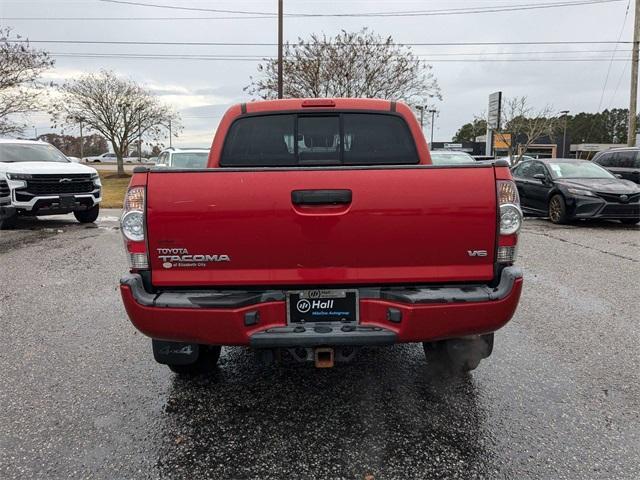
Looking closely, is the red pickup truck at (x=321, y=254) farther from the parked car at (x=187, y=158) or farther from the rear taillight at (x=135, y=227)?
the parked car at (x=187, y=158)

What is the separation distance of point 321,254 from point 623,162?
14.7 meters

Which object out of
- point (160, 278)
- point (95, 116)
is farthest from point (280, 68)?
point (160, 278)

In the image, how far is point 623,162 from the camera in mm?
14562

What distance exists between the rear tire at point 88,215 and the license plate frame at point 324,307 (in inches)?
418

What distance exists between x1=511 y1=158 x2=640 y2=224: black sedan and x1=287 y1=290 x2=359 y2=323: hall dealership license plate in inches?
393

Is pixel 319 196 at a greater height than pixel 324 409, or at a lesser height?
greater

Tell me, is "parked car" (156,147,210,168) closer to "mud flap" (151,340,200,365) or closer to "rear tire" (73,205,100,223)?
"rear tire" (73,205,100,223)

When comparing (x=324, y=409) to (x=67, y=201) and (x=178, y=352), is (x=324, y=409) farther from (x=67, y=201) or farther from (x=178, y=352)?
(x=67, y=201)

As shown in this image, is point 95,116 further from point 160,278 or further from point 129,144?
point 160,278

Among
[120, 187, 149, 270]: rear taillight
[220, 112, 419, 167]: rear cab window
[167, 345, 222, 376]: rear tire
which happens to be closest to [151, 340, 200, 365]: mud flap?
[167, 345, 222, 376]: rear tire

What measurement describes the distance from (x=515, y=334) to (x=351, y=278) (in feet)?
8.00

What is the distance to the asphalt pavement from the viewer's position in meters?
2.63

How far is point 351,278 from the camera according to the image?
2.75 metres

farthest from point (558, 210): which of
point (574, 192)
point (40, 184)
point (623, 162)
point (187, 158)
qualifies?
point (40, 184)
